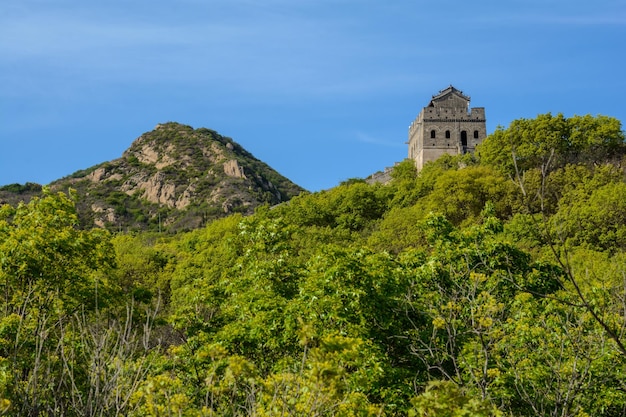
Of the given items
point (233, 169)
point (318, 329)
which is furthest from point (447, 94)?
point (318, 329)

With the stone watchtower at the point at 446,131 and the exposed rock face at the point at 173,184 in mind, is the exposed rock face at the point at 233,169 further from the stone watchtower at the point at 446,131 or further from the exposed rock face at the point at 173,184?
the stone watchtower at the point at 446,131

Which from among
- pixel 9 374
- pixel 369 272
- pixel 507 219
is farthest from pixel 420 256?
pixel 507 219

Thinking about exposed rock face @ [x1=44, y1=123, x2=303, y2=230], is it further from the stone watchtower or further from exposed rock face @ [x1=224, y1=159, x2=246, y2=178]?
the stone watchtower

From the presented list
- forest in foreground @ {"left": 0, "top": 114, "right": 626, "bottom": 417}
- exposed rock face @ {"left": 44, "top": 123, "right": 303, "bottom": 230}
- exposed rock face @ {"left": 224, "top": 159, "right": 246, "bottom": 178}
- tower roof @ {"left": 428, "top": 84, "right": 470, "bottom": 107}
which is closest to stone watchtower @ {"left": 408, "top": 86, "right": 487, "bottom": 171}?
tower roof @ {"left": 428, "top": 84, "right": 470, "bottom": 107}

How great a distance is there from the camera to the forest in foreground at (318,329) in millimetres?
6781

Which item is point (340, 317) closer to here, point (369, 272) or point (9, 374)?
point (369, 272)

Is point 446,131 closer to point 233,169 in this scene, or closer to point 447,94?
point 447,94

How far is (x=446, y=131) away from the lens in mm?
68250

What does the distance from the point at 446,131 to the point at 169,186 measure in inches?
2062

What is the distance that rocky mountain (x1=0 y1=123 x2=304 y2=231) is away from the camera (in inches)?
3765

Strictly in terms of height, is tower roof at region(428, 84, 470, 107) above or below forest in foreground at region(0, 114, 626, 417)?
above

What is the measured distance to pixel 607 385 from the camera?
1232 centimetres

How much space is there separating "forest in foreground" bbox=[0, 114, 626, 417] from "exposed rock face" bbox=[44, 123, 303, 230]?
72.3 metres

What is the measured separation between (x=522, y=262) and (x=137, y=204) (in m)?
91.3
